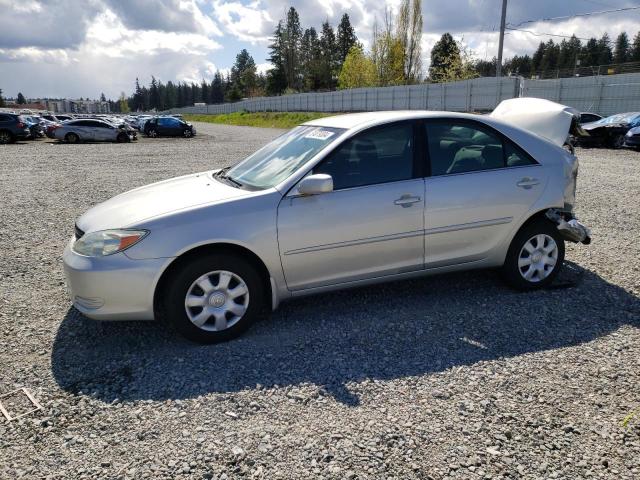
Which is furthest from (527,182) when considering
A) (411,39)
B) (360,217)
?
(411,39)

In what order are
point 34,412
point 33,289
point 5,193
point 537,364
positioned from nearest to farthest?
point 34,412, point 537,364, point 33,289, point 5,193

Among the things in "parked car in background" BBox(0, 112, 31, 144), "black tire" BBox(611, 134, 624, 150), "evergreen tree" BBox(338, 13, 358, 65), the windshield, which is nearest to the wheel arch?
the windshield

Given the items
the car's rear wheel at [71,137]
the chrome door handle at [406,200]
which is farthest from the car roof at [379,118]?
the car's rear wheel at [71,137]

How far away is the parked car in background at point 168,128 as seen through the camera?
35.2 metres

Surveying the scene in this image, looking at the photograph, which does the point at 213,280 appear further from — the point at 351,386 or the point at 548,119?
the point at 548,119

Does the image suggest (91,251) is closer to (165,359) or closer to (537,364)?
(165,359)

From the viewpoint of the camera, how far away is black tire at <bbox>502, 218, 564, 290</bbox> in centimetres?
453

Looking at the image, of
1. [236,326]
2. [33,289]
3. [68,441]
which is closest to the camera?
[68,441]

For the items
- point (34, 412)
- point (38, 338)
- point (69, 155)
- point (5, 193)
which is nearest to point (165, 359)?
point (34, 412)

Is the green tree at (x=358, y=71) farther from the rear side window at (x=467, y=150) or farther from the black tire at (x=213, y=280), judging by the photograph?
the black tire at (x=213, y=280)

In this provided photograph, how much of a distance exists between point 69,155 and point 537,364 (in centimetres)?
2036

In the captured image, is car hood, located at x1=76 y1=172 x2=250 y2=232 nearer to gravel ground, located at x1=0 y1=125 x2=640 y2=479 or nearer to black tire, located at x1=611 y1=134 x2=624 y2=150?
gravel ground, located at x1=0 y1=125 x2=640 y2=479

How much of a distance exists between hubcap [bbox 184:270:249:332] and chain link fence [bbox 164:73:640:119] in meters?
25.9

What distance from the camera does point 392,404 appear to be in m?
3.01
